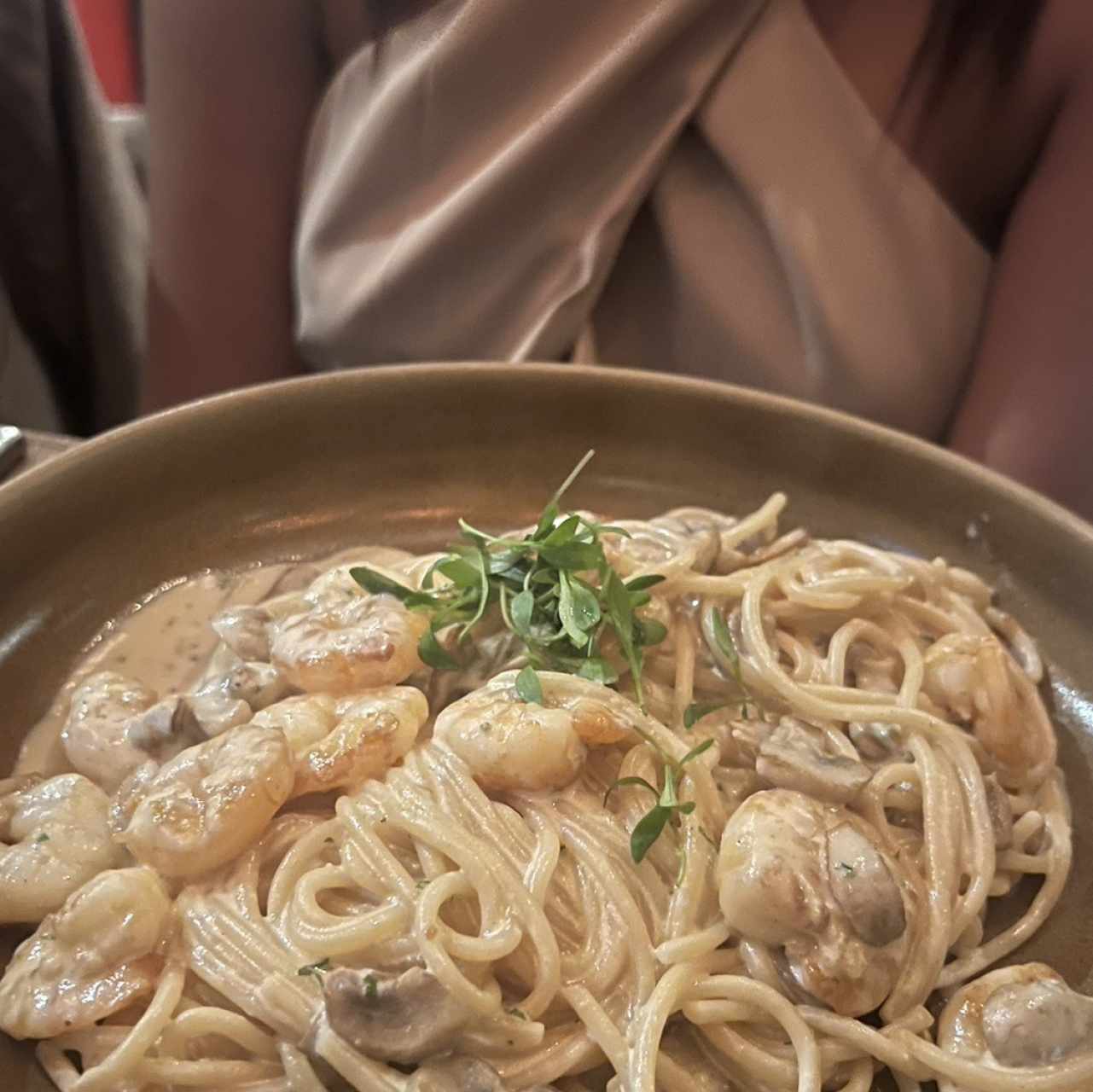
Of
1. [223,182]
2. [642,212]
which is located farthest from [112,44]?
[642,212]

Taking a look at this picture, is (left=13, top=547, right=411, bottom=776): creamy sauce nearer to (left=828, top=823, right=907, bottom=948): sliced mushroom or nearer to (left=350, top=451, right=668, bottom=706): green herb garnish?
(left=350, top=451, right=668, bottom=706): green herb garnish

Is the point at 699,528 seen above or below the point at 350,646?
below

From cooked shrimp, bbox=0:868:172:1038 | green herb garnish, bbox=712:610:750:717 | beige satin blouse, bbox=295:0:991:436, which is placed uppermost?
beige satin blouse, bbox=295:0:991:436

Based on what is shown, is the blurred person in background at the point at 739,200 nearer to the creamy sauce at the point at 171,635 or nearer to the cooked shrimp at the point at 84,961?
the creamy sauce at the point at 171,635

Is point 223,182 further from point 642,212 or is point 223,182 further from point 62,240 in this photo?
point 642,212

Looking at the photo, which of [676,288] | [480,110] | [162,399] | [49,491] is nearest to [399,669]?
[49,491]

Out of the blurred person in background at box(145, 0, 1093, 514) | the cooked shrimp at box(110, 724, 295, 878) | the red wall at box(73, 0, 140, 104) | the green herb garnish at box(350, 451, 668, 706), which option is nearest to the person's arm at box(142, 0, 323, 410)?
the blurred person in background at box(145, 0, 1093, 514)

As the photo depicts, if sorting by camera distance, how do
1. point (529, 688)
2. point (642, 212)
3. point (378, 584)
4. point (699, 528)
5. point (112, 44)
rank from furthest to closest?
point (112, 44)
point (642, 212)
point (699, 528)
point (378, 584)
point (529, 688)
